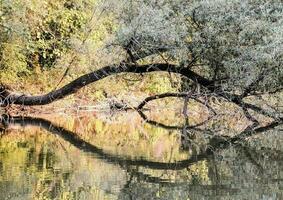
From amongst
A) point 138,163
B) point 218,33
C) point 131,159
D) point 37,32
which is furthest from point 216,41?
point 37,32

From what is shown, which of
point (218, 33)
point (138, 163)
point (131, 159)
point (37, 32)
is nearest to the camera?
point (138, 163)

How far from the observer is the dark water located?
696cm

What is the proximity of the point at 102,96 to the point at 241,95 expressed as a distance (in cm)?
752

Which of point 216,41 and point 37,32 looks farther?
point 37,32

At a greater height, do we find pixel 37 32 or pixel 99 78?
pixel 37 32

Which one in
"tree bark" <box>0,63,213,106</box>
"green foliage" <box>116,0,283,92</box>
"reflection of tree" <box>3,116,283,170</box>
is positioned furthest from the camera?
"tree bark" <box>0,63,213,106</box>

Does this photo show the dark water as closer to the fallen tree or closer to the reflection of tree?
the reflection of tree

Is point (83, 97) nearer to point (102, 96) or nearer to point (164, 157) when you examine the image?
point (102, 96)

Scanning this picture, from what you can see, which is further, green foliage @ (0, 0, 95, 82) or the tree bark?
green foliage @ (0, 0, 95, 82)

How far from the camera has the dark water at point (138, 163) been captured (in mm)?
6965

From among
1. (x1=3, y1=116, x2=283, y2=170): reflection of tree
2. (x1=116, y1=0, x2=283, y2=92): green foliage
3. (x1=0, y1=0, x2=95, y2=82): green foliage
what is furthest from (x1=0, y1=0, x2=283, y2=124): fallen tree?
(x1=0, y1=0, x2=95, y2=82): green foliage

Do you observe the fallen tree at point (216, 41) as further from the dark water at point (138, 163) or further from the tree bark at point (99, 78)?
the dark water at point (138, 163)

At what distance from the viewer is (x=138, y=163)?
355 inches

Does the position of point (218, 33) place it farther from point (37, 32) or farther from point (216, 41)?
point (37, 32)
